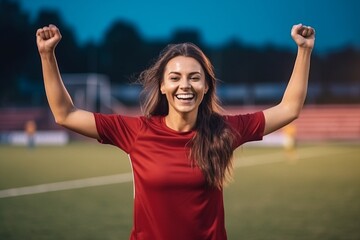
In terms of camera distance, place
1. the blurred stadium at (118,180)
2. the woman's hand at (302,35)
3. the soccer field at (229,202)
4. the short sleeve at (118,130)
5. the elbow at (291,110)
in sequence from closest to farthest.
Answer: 1. the short sleeve at (118,130)
2. the woman's hand at (302,35)
3. the elbow at (291,110)
4. the soccer field at (229,202)
5. the blurred stadium at (118,180)

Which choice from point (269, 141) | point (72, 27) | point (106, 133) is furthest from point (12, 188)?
point (72, 27)

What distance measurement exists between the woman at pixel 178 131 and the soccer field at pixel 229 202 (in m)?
0.84

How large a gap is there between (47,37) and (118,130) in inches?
26.0

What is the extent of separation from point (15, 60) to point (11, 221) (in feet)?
127

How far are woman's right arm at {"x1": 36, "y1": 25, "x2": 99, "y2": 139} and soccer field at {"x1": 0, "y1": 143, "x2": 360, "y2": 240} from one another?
1.37 m

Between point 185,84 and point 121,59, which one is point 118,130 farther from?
point 121,59

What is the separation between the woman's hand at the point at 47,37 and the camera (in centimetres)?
295

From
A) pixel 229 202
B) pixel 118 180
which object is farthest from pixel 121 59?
pixel 229 202

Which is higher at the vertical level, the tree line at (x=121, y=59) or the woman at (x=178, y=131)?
the woman at (x=178, y=131)

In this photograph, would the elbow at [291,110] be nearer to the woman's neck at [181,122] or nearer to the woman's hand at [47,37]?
the woman's neck at [181,122]

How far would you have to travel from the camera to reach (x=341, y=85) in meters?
52.5

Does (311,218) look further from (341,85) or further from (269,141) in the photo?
(341,85)

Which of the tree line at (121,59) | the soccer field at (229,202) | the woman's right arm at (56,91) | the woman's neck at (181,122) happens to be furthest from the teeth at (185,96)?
the tree line at (121,59)

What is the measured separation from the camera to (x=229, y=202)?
9.21 m
